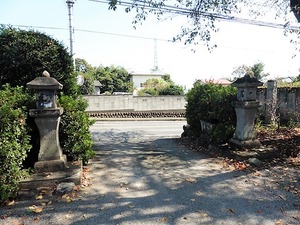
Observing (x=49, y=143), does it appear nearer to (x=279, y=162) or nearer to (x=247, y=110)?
(x=247, y=110)

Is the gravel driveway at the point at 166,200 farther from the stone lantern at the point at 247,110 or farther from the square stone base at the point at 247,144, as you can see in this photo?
the stone lantern at the point at 247,110

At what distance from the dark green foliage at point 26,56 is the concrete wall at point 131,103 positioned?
12255 millimetres

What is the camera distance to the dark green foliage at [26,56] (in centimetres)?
500

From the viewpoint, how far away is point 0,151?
321 centimetres

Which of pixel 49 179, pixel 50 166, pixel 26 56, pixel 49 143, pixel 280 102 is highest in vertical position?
pixel 26 56

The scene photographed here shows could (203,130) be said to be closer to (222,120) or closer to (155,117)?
(222,120)

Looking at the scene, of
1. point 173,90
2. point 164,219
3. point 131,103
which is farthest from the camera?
point 173,90

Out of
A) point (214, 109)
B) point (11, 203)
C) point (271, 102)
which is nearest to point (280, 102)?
point (271, 102)

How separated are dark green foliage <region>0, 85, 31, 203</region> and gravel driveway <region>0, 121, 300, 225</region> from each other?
28cm

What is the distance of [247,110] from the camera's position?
5289 mm

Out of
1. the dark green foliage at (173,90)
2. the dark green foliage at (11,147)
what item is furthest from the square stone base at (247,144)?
the dark green foliage at (173,90)

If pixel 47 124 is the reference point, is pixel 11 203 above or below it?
below

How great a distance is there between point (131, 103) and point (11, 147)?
1528cm

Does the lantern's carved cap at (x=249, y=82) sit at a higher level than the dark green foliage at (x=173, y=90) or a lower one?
lower
